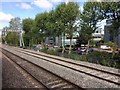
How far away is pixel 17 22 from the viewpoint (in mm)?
135625

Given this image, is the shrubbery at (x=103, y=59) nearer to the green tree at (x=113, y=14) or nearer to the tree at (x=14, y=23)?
the green tree at (x=113, y=14)

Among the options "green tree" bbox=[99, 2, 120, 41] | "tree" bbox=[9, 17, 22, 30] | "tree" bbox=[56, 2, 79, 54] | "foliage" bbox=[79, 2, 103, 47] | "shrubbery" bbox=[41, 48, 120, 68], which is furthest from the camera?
"tree" bbox=[9, 17, 22, 30]

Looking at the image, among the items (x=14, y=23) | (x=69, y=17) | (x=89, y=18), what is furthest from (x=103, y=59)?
(x=14, y=23)

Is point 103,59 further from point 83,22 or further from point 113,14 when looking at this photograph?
point 83,22

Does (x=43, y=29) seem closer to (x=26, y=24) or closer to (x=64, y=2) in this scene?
(x=64, y=2)

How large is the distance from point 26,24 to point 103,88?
6432 cm

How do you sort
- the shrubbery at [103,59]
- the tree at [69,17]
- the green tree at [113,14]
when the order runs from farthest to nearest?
the tree at [69,17]
the green tree at [113,14]
the shrubbery at [103,59]

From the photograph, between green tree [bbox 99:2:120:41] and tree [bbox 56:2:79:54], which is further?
tree [bbox 56:2:79:54]

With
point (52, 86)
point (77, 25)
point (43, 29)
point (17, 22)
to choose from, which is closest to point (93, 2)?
point (77, 25)

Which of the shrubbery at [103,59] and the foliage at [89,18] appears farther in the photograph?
the foliage at [89,18]

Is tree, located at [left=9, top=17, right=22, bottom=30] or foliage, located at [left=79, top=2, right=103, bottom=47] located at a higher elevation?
tree, located at [left=9, top=17, right=22, bottom=30]

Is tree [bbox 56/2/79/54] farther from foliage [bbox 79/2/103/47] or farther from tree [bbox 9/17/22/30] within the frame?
tree [bbox 9/17/22/30]

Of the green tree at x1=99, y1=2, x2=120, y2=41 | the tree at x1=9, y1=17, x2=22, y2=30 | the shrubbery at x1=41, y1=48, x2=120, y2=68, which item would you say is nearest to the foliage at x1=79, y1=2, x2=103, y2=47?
the green tree at x1=99, y1=2, x2=120, y2=41

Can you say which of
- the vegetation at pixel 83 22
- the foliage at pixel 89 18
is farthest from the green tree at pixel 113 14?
the foliage at pixel 89 18
